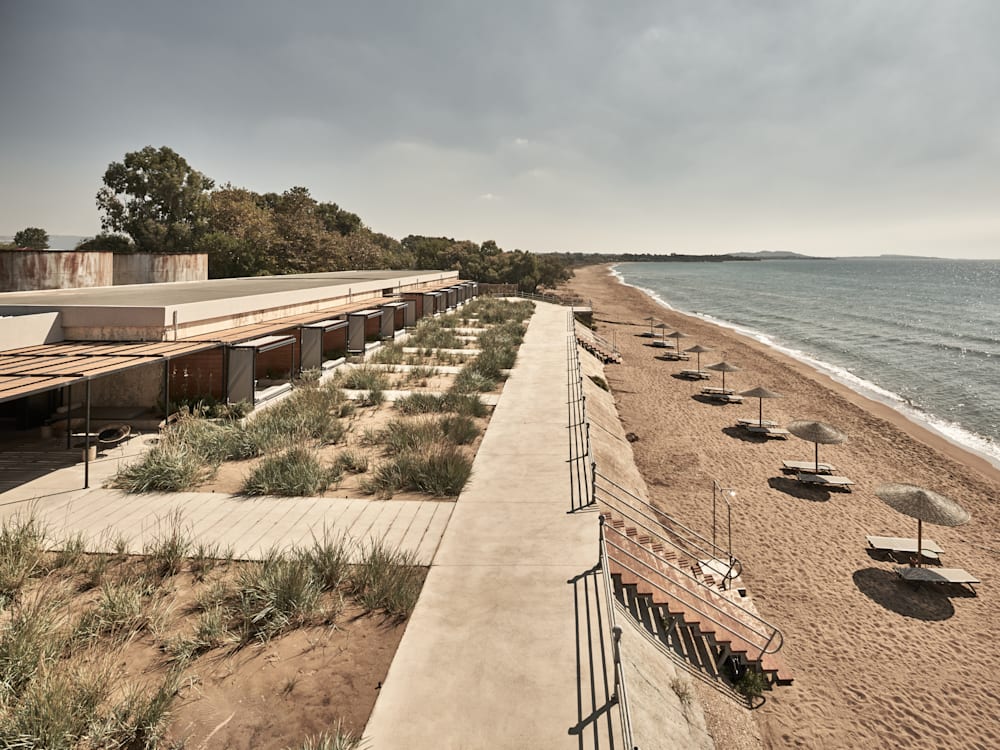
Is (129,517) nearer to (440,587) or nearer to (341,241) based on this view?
(440,587)

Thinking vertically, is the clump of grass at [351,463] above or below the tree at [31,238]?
below

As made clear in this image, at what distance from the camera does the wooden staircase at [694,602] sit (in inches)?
340

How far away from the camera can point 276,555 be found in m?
7.27

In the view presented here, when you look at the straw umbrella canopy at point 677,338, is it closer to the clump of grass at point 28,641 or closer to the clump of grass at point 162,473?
the clump of grass at point 162,473

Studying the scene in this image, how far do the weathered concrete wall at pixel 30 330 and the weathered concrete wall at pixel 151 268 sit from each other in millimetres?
18738

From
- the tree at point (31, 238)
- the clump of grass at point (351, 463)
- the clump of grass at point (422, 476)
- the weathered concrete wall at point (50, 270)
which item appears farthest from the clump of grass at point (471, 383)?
the tree at point (31, 238)

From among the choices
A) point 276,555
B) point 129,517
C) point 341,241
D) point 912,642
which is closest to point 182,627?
point 276,555

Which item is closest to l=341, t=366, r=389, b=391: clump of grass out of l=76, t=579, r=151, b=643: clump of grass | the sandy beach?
the sandy beach

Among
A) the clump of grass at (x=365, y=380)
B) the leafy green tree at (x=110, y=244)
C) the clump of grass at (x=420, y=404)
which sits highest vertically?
the leafy green tree at (x=110, y=244)

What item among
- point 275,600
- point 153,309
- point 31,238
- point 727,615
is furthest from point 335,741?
point 31,238

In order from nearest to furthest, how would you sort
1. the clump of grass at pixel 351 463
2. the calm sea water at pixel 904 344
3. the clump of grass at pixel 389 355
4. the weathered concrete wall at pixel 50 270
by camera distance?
the clump of grass at pixel 351 463, the clump of grass at pixel 389 355, the weathered concrete wall at pixel 50 270, the calm sea water at pixel 904 344

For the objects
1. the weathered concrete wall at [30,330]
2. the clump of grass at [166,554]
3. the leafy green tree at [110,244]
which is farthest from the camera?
the leafy green tree at [110,244]

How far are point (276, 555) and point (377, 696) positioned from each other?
307 cm

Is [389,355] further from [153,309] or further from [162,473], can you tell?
[162,473]
